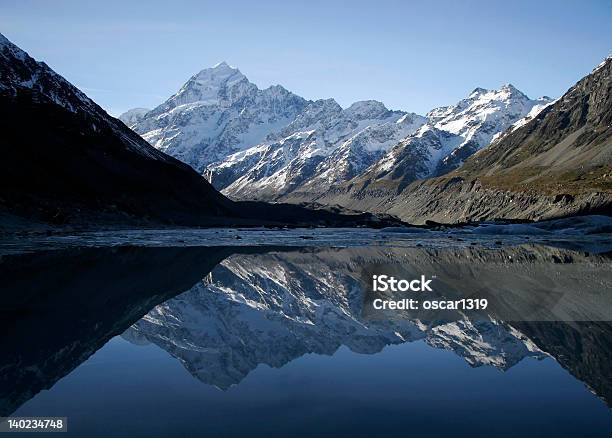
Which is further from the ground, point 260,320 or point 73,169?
point 73,169

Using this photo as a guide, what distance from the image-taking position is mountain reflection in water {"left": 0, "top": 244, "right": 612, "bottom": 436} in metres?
16.6

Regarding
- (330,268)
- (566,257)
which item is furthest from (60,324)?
(566,257)

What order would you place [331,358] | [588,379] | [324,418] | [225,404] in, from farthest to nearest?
[331,358] → [588,379] → [225,404] → [324,418]

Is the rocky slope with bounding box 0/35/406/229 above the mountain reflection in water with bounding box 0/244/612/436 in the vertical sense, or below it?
above

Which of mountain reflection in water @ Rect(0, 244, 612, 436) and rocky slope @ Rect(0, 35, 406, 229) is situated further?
rocky slope @ Rect(0, 35, 406, 229)

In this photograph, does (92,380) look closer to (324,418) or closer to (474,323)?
(324,418)

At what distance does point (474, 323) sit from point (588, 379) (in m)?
7.78

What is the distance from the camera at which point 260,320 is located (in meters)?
23.8

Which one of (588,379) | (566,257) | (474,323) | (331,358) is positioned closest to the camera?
(588,379)

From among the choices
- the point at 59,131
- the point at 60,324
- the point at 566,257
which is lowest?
the point at 60,324

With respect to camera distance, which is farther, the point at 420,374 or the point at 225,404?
the point at 420,374

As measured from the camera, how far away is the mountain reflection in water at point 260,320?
16578mm

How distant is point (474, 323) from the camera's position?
73.7 ft

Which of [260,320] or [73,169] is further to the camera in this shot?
[73,169]
